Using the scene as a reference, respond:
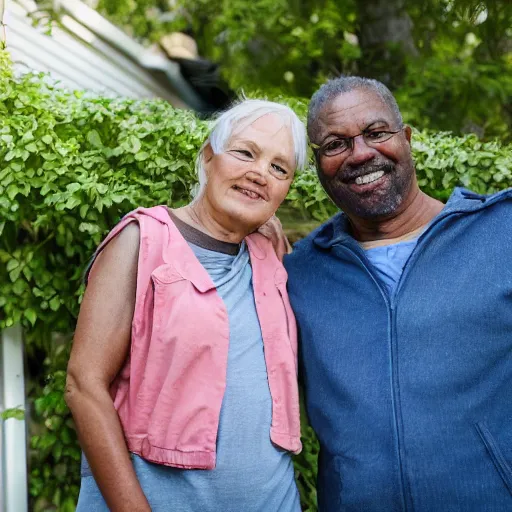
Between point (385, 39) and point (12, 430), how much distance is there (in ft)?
18.9

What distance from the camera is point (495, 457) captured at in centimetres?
196

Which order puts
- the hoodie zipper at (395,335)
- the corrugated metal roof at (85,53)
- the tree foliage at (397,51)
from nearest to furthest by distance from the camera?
the hoodie zipper at (395,335) < the corrugated metal roof at (85,53) < the tree foliage at (397,51)

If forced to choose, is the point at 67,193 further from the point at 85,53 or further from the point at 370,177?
the point at 85,53

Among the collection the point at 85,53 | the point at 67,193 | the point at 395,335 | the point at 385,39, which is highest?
the point at 385,39

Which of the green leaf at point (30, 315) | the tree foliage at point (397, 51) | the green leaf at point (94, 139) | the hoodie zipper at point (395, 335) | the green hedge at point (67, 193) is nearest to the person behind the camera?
the hoodie zipper at point (395, 335)

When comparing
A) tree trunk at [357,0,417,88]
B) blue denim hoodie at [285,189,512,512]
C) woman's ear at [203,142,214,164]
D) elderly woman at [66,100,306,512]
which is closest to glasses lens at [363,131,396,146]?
blue denim hoodie at [285,189,512,512]

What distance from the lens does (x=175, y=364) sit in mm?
1955

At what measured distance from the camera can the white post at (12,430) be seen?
306 centimetres

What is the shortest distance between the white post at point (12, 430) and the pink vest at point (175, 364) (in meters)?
1.27

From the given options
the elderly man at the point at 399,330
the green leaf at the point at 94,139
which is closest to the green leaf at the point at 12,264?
the green leaf at the point at 94,139

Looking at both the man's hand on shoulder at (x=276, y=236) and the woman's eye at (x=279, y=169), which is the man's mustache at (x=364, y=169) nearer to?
the woman's eye at (x=279, y=169)

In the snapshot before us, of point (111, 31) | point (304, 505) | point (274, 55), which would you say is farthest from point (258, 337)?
point (274, 55)

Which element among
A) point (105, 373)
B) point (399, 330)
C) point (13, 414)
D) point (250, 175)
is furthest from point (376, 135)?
point (13, 414)

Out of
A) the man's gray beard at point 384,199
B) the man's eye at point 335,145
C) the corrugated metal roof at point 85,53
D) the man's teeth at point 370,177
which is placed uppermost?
the corrugated metal roof at point 85,53
